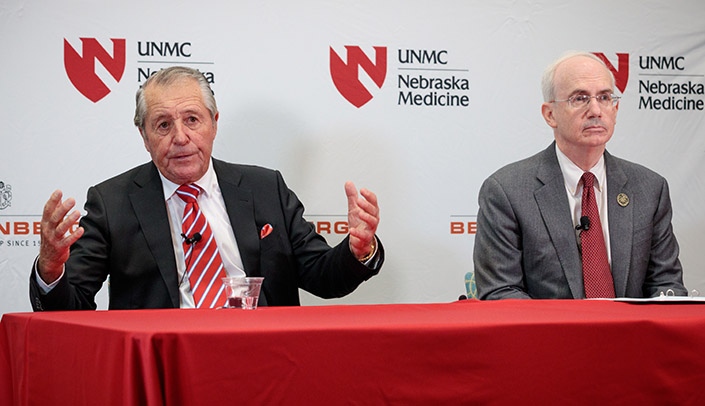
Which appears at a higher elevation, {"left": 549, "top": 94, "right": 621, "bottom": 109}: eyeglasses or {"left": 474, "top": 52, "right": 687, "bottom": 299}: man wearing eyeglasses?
{"left": 549, "top": 94, "right": 621, "bottom": 109}: eyeglasses

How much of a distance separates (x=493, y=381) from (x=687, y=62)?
2.92m

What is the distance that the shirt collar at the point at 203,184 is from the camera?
3072 millimetres

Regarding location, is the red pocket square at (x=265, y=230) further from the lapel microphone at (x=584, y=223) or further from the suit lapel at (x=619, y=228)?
the suit lapel at (x=619, y=228)

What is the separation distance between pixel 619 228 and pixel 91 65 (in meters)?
2.39

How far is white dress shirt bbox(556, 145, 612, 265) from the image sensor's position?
307 cm

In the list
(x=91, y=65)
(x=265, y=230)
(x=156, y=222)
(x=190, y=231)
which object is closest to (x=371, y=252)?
(x=265, y=230)

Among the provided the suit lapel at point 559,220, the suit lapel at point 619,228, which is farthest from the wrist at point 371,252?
the suit lapel at point 619,228

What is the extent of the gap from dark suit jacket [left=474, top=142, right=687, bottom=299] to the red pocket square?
843 mm

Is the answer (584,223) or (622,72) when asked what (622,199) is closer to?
(584,223)

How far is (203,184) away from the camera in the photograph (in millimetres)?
3104

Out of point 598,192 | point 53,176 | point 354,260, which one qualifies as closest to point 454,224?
point 598,192

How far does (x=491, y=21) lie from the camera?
3.84 meters

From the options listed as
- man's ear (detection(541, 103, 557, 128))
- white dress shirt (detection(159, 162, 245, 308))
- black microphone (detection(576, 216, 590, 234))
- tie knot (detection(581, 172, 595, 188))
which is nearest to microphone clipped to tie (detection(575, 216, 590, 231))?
black microphone (detection(576, 216, 590, 234))

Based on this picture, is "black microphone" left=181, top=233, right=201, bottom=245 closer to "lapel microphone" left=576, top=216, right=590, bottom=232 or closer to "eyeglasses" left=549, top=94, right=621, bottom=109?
"lapel microphone" left=576, top=216, right=590, bottom=232
